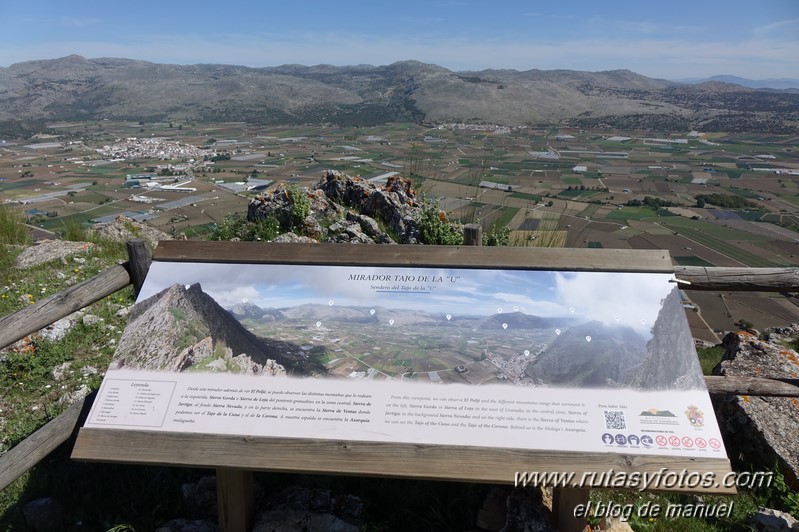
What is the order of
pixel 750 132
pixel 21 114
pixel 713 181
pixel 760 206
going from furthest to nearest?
pixel 21 114 → pixel 750 132 → pixel 713 181 → pixel 760 206

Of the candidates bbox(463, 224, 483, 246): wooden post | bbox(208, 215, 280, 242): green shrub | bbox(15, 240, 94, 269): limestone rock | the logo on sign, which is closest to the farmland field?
bbox(208, 215, 280, 242): green shrub

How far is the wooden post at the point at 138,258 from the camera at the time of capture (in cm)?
358

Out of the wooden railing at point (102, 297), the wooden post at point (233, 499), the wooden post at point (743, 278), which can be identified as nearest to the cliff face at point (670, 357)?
the wooden railing at point (102, 297)

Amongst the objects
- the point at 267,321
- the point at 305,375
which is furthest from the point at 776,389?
the point at 267,321

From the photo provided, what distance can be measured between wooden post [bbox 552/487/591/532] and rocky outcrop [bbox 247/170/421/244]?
15.7 ft

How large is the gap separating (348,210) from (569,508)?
19.5ft

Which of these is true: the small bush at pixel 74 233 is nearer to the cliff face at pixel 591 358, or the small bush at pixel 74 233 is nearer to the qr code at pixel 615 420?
the cliff face at pixel 591 358

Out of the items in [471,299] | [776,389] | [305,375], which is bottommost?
[776,389]

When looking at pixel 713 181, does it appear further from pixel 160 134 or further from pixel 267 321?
pixel 160 134

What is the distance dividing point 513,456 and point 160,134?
8498cm

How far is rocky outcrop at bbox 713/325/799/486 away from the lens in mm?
3629

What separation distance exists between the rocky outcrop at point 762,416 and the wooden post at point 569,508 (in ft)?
6.58

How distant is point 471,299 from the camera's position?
9.62ft

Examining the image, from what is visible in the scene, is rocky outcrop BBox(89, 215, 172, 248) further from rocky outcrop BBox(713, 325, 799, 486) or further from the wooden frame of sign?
rocky outcrop BBox(713, 325, 799, 486)
